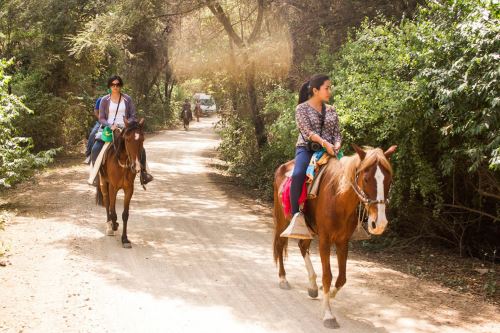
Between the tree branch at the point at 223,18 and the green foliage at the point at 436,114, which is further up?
the tree branch at the point at 223,18

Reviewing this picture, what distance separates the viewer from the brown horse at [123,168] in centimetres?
972

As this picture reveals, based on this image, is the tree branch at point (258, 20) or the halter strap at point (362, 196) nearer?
the halter strap at point (362, 196)

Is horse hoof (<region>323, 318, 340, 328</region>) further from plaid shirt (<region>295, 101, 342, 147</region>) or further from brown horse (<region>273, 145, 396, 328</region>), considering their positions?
plaid shirt (<region>295, 101, 342, 147</region>)

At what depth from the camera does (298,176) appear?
21.9ft

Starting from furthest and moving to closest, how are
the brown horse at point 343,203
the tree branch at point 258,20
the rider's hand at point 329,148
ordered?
the tree branch at point 258,20 → the rider's hand at point 329,148 → the brown horse at point 343,203

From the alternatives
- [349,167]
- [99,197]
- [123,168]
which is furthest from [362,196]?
[99,197]

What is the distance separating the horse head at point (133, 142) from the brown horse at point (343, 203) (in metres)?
3.66

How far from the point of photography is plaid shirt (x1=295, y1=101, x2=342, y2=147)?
264 inches

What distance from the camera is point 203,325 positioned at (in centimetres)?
616

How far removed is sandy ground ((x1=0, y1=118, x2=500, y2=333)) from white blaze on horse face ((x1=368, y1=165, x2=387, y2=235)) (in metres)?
1.49

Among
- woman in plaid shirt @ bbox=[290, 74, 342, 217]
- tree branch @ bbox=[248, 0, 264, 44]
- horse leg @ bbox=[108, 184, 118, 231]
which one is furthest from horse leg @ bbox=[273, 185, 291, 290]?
tree branch @ bbox=[248, 0, 264, 44]

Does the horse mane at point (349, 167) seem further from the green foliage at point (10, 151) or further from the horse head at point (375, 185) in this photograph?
the green foliage at point (10, 151)

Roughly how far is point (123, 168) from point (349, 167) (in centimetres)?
551

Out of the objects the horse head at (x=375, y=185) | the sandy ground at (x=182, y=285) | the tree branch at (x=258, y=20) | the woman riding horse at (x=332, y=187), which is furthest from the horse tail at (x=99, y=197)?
the tree branch at (x=258, y=20)
